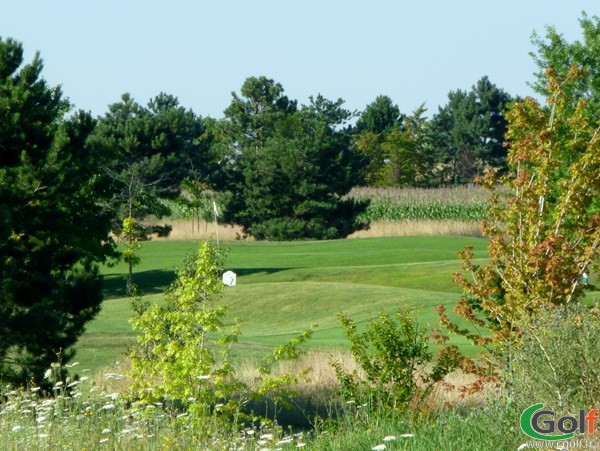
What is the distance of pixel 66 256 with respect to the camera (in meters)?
18.2

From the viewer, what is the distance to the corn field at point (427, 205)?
6297 cm

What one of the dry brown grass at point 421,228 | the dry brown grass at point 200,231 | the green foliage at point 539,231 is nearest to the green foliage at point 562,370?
the green foliage at point 539,231

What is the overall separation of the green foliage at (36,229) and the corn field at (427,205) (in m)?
44.6

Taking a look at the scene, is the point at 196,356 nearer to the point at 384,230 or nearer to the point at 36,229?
the point at 36,229

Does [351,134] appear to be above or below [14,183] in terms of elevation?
above

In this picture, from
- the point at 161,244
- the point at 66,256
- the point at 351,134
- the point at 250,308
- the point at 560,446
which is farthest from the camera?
the point at 351,134

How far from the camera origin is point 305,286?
3322 centimetres

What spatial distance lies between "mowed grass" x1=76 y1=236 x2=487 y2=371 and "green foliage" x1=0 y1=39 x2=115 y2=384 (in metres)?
2.14

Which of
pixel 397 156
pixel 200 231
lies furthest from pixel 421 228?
pixel 397 156

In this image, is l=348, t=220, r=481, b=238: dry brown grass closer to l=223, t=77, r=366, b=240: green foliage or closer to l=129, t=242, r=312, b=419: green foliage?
l=223, t=77, r=366, b=240: green foliage

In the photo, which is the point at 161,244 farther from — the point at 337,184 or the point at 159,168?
the point at 337,184

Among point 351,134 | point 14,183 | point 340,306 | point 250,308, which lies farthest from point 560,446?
point 351,134

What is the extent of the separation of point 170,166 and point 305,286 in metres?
26.4

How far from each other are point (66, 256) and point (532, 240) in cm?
891
